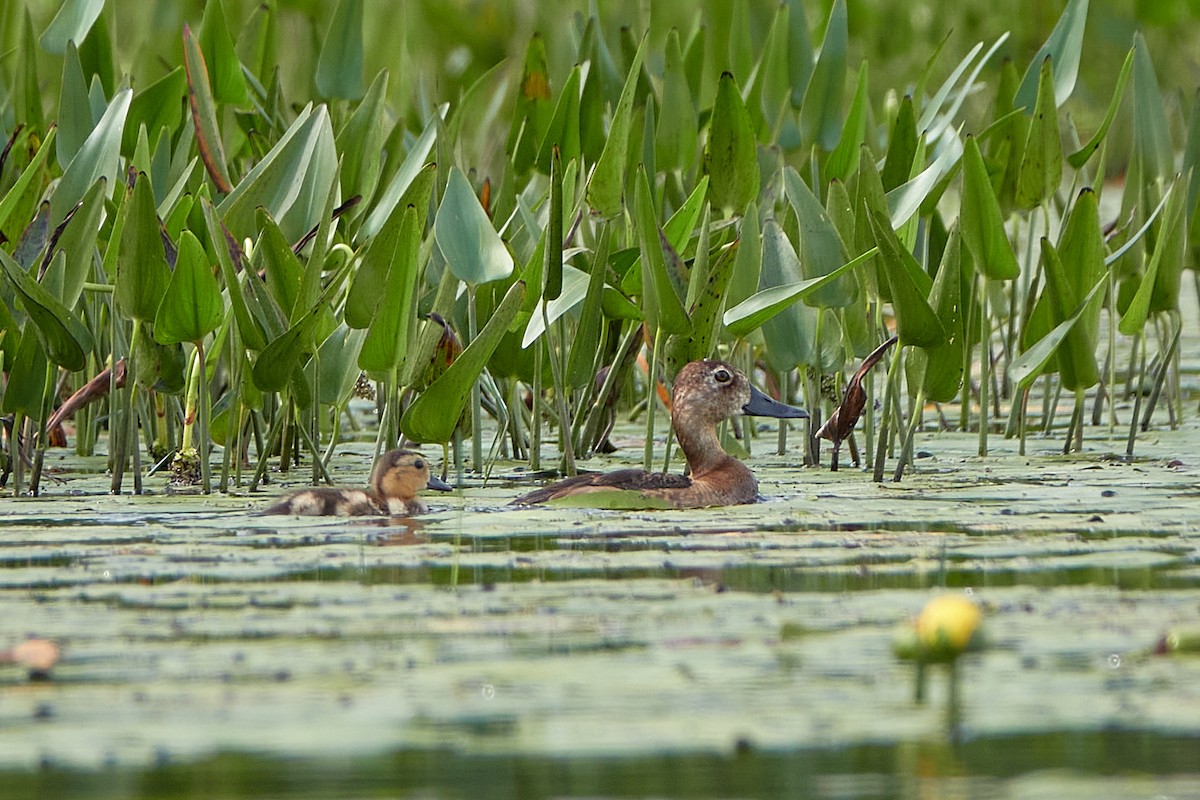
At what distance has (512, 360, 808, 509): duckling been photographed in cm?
472

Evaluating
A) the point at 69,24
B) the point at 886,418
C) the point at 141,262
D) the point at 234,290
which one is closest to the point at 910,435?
the point at 886,418

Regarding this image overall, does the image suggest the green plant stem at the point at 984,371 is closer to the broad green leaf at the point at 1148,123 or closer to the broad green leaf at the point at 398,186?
the broad green leaf at the point at 1148,123

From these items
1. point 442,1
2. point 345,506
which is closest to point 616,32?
point 442,1

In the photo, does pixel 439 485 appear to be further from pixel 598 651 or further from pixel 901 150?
pixel 598 651

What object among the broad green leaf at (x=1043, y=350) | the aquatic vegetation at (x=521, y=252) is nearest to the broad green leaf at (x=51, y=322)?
the aquatic vegetation at (x=521, y=252)

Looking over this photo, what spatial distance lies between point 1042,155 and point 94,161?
275 centimetres

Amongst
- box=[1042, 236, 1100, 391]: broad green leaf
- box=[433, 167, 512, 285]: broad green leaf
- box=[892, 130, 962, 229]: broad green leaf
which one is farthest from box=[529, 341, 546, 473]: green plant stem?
box=[1042, 236, 1100, 391]: broad green leaf

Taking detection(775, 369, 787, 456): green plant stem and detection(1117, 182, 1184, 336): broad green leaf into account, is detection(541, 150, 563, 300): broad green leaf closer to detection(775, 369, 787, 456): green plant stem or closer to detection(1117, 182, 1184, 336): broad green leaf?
detection(775, 369, 787, 456): green plant stem

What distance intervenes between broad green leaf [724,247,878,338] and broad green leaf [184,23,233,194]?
157cm

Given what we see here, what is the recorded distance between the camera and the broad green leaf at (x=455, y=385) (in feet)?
15.4

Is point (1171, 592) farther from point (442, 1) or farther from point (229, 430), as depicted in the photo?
point (442, 1)

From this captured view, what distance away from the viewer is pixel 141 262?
15.7 feet

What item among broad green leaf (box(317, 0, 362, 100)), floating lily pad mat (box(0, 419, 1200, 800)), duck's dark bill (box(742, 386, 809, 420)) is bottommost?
floating lily pad mat (box(0, 419, 1200, 800))

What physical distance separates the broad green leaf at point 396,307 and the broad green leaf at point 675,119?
4.91 feet
